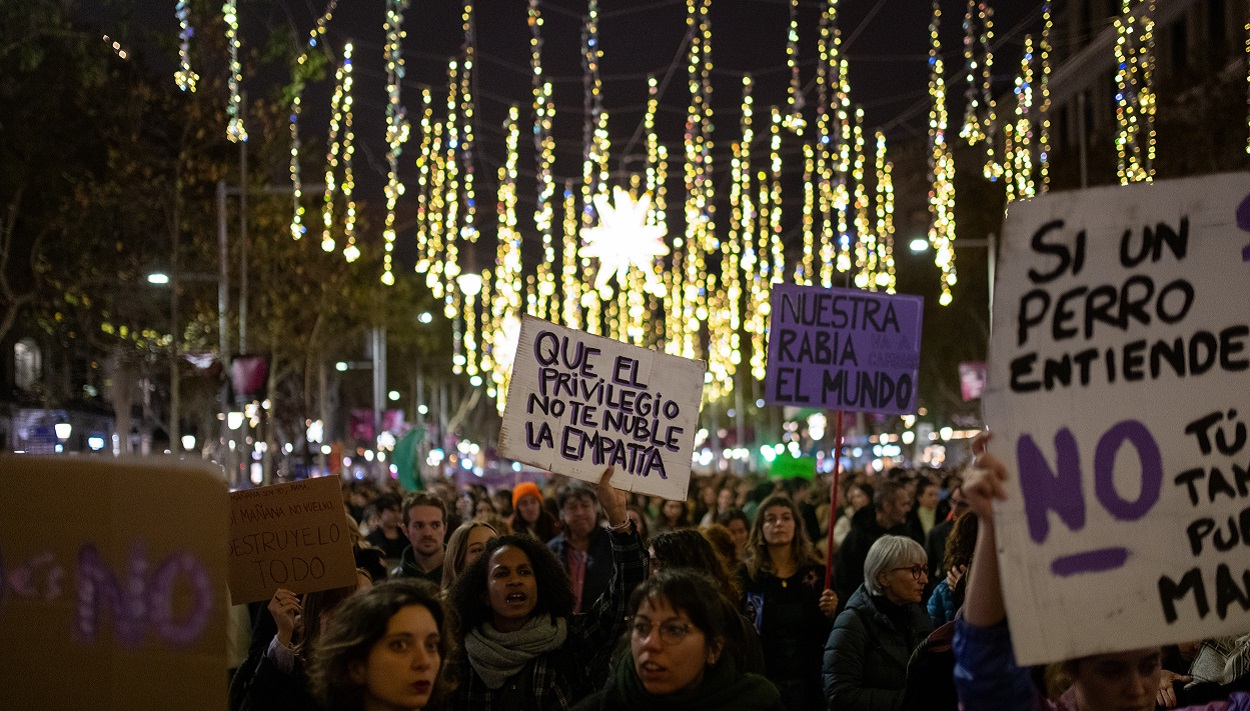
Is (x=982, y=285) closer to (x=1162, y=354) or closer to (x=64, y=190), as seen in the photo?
(x=64, y=190)

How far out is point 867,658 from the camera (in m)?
6.50

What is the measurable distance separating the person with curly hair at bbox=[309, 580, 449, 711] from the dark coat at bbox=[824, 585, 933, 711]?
2.43 meters

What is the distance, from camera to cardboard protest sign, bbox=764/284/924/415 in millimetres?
10047

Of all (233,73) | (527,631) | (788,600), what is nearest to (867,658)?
(527,631)

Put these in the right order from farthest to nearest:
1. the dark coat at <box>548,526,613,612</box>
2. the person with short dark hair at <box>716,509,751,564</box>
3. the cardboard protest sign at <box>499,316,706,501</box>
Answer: the person with short dark hair at <box>716,509,751,564</box> → the dark coat at <box>548,526,613,612</box> → the cardboard protest sign at <box>499,316,706,501</box>

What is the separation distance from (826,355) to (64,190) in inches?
875

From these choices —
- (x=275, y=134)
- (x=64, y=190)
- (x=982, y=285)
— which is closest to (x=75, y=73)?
(x=64, y=190)

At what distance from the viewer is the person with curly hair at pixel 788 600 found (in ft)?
26.8

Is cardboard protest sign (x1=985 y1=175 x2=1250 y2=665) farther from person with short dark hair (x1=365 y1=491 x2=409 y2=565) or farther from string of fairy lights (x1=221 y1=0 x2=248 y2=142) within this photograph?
string of fairy lights (x1=221 y1=0 x2=248 y2=142)

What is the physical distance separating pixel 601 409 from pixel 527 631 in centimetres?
246

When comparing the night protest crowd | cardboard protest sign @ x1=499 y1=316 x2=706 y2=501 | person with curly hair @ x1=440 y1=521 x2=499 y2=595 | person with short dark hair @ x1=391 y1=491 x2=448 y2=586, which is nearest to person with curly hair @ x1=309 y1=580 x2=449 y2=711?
the night protest crowd

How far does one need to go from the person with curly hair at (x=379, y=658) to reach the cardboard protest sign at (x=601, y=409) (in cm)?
315

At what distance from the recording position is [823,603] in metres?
8.32

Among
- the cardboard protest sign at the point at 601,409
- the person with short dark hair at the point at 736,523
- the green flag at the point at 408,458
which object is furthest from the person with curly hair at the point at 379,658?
the green flag at the point at 408,458
